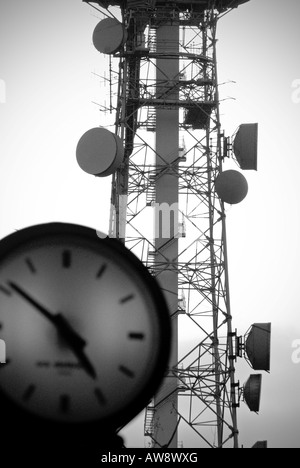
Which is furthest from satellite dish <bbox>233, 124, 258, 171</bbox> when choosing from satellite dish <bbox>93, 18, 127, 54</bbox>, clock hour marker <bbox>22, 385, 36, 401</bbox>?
clock hour marker <bbox>22, 385, 36, 401</bbox>

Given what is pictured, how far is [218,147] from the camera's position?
1973 cm

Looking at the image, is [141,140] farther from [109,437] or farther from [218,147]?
[109,437]

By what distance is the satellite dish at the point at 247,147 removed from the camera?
18.5 m

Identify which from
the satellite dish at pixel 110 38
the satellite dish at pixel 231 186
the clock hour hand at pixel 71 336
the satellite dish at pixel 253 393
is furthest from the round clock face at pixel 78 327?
the satellite dish at pixel 110 38

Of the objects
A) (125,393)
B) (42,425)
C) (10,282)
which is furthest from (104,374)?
(10,282)

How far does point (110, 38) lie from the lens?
1941cm

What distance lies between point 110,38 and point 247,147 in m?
4.90

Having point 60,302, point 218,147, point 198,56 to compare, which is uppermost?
point 198,56

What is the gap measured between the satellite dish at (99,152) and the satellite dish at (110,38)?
3279 mm

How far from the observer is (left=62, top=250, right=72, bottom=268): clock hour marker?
1.52m

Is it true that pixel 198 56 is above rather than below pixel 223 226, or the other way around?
above

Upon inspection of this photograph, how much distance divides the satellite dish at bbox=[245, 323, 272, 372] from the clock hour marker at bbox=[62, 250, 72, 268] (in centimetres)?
1722

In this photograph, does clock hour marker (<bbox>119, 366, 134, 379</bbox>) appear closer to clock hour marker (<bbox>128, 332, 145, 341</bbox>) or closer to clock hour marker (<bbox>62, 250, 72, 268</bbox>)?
clock hour marker (<bbox>128, 332, 145, 341</bbox>)

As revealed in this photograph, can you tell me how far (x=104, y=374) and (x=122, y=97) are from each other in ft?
63.1
